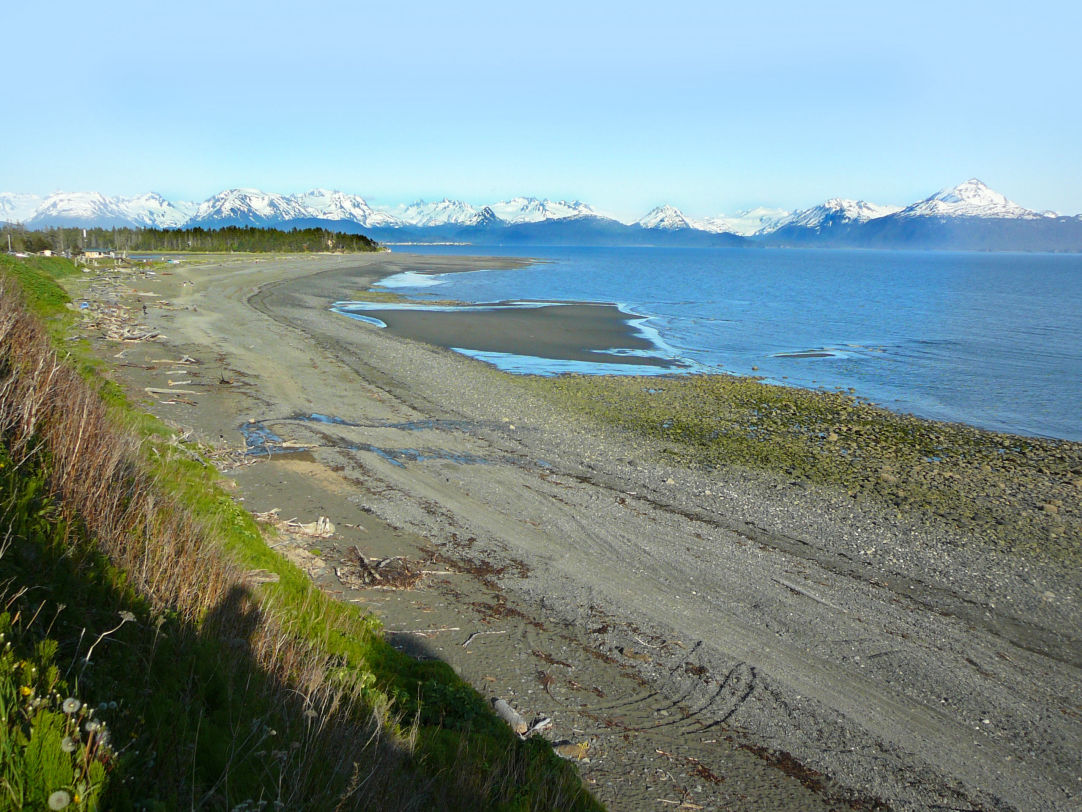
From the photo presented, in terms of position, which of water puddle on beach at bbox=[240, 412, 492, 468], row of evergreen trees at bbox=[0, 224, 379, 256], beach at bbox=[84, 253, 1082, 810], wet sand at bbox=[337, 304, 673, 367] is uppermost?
row of evergreen trees at bbox=[0, 224, 379, 256]

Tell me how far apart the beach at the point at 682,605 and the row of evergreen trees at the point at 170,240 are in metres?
52.6

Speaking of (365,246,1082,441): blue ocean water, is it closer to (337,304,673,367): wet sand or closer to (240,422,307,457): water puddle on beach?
(337,304,673,367): wet sand

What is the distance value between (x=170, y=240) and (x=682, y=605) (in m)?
102

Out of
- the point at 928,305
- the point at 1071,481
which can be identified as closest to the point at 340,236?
the point at 928,305

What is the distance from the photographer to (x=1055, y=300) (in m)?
67.7

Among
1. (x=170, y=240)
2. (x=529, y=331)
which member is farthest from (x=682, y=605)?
(x=170, y=240)

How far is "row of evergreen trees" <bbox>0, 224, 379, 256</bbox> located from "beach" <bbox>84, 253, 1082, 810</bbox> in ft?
173

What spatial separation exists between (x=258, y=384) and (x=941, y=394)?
23.1 meters

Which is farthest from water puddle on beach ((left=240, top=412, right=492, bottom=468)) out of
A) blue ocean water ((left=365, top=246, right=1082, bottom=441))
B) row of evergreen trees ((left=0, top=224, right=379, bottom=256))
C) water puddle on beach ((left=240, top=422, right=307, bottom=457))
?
row of evergreen trees ((left=0, top=224, right=379, bottom=256))

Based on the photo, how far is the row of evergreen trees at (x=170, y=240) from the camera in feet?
190

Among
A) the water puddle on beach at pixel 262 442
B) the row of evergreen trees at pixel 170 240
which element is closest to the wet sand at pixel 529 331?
the water puddle on beach at pixel 262 442

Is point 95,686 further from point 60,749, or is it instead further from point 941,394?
point 941,394

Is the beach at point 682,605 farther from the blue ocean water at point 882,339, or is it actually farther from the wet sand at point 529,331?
the wet sand at point 529,331

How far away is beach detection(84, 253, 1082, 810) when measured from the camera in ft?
20.6
